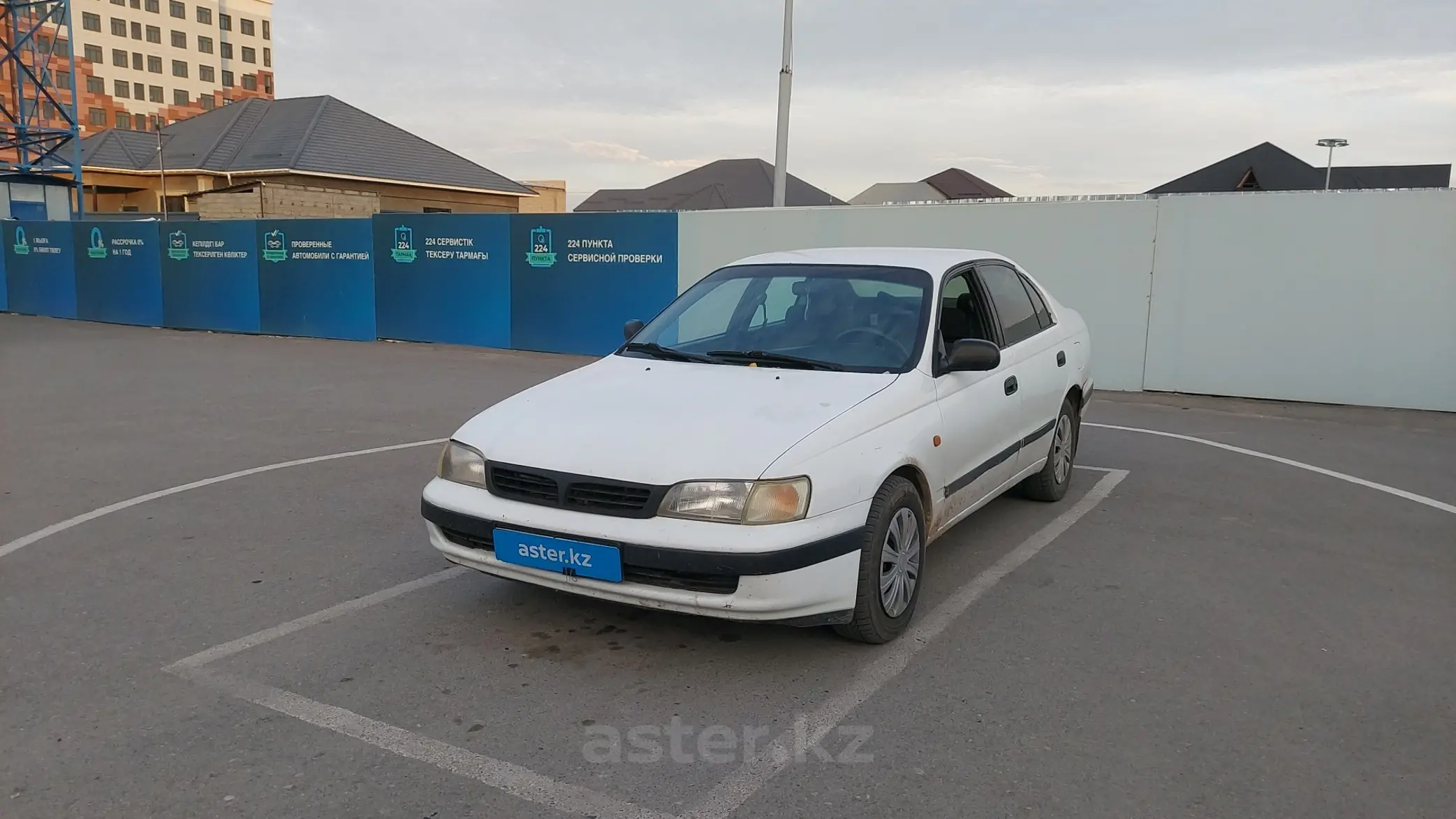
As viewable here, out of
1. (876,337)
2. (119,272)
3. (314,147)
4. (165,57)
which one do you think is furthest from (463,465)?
(165,57)

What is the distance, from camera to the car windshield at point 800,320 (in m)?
4.58

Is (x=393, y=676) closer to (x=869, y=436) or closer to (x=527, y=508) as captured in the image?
(x=527, y=508)

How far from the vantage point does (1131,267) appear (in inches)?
451

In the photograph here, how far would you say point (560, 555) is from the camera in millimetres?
3674

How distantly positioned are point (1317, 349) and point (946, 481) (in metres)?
8.18

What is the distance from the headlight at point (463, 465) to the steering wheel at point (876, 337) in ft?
5.56

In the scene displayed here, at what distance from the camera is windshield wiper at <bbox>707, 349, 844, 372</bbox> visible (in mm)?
4492

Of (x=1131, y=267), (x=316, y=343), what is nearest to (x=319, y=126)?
(x=316, y=343)

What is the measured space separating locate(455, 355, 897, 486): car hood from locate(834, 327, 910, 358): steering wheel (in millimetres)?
230

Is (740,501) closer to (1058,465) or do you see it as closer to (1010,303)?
(1010,303)

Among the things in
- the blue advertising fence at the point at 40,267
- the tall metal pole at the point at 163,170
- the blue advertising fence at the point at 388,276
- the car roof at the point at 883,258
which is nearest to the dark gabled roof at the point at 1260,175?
the blue advertising fence at the point at 388,276

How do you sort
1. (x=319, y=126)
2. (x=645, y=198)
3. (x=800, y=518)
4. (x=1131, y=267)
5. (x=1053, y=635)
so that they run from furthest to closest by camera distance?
(x=319, y=126) < (x=645, y=198) < (x=1131, y=267) < (x=1053, y=635) < (x=800, y=518)

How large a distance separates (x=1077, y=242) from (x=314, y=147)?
31664mm
